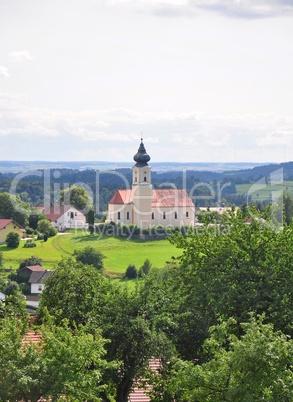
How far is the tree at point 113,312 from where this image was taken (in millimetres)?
14961

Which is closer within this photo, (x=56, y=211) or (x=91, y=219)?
(x=91, y=219)

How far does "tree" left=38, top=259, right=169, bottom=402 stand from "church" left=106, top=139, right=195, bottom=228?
6623cm

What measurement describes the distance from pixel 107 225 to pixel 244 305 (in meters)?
63.3

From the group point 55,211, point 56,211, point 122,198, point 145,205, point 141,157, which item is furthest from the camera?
point 55,211

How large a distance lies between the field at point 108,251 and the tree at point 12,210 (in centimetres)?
918

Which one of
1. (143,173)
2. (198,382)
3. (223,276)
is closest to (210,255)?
(223,276)

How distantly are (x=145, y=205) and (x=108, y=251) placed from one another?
69.4 feet

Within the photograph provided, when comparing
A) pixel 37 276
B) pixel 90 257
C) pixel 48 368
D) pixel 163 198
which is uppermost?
pixel 163 198

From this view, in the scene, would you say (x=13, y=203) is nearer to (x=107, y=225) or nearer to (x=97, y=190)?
(x=107, y=225)

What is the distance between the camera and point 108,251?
217 ft

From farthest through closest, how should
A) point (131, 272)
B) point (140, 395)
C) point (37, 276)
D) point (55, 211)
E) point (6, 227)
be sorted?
point (55, 211)
point (6, 227)
point (131, 272)
point (37, 276)
point (140, 395)

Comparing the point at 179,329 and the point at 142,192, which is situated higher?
the point at 142,192

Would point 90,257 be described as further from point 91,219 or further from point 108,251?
point 91,219

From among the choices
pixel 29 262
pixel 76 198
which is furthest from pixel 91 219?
pixel 29 262
